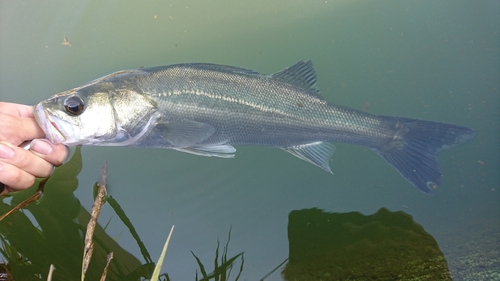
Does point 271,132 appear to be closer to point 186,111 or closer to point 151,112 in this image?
point 186,111

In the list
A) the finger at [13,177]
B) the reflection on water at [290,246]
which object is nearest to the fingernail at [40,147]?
the finger at [13,177]

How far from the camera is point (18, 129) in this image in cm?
159

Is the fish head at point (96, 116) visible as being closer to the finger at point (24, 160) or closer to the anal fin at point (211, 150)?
the finger at point (24, 160)

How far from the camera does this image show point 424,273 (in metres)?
2.25

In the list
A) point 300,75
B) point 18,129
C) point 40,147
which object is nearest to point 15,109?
point 18,129

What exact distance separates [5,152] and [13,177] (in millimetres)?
137

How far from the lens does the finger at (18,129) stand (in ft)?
5.01

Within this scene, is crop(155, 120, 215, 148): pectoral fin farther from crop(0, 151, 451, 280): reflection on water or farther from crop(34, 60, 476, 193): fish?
crop(0, 151, 451, 280): reflection on water

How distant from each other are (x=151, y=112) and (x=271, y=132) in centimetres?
73

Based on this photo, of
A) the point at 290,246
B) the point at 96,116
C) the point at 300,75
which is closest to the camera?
the point at 96,116

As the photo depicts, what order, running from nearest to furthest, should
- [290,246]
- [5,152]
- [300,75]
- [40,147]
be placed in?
[5,152]
[40,147]
[300,75]
[290,246]

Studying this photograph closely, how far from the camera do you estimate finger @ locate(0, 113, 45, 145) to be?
1.53 m

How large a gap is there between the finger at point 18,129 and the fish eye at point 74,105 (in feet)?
0.66

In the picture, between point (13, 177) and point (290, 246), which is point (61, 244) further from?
point (290, 246)
